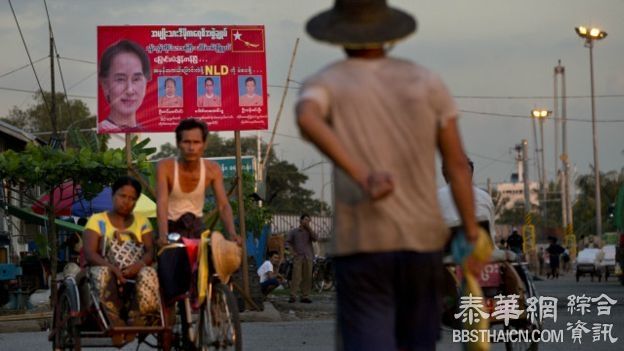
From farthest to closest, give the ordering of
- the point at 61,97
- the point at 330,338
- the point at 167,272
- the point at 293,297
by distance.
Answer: the point at 61,97
the point at 293,297
the point at 330,338
the point at 167,272

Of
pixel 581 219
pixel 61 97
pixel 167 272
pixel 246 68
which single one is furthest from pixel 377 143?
pixel 581 219

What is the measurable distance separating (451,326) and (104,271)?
109 inches

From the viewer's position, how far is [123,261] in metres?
10.6

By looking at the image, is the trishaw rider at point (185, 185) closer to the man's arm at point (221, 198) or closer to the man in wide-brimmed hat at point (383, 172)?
the man's arm at point (221, 198)

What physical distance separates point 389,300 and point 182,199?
15.4ft

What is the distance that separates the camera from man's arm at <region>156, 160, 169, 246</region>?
10.3 meters

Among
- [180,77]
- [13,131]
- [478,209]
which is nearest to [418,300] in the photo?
[478,209]

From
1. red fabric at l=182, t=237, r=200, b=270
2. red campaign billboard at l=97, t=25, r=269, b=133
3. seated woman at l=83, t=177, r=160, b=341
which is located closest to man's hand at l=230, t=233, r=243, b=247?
red fabric at l=182, t=237, r=200, b=270

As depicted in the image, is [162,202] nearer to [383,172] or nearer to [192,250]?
[192,250]

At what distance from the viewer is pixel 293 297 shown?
28.0 meters

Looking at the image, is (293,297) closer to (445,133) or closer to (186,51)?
(186,51)

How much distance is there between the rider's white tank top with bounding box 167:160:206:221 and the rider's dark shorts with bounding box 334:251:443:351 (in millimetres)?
4486

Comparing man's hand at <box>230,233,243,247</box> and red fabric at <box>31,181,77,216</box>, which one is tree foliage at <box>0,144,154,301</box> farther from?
man's hand at <box>230,233,243,247</box>

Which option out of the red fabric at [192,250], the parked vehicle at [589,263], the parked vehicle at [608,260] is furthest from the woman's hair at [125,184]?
the parked vehicle at [608,260]
